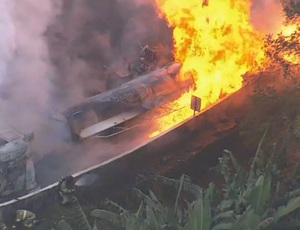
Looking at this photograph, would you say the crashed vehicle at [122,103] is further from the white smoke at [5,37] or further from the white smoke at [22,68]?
the white smoke at [5,37]

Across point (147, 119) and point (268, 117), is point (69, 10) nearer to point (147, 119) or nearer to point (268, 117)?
point (147, 119)

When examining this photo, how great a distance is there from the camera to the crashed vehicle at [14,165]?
903 cm

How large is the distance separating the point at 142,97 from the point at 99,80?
9.14ft

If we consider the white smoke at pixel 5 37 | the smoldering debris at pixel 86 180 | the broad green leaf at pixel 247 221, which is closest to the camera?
the broad green leaf at pixel 247 221

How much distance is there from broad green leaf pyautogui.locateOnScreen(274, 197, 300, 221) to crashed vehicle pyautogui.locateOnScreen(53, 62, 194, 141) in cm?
592

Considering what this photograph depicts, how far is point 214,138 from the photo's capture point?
11.3 metres

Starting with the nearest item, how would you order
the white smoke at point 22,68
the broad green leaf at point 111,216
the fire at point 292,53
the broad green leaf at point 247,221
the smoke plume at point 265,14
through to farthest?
1. the broad green leaf at point 247,221
2. the broad green leaf at point 111,216
3. the fire at point 292,53
4. the white smoke at point 22,68
5. the smoke plume at point 265,14

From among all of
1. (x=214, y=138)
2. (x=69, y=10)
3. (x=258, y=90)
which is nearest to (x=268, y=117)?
(x=258, y=90)

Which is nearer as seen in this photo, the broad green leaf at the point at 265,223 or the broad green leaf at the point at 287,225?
the broad green leaf at the point at 265,223

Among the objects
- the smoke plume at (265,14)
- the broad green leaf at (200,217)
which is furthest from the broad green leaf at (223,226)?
the smoke plume at (265,14)

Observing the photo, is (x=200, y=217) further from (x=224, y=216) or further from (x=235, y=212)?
(x=235, y=212)

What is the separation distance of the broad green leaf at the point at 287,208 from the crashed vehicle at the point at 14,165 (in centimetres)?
465

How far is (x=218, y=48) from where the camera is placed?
13258 millimetres

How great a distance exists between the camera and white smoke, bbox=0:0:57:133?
408 inches
